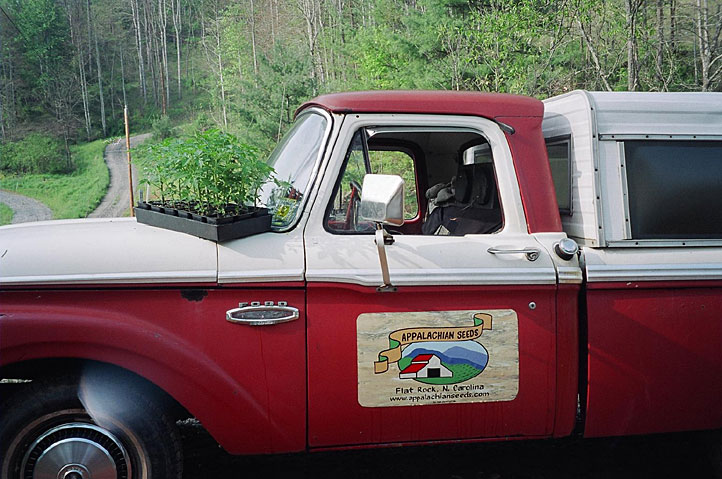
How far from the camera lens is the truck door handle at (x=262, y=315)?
2.69 metres

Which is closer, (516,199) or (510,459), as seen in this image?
(516,199)

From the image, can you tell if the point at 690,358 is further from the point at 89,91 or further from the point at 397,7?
the point at 89,91

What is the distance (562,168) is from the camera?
344 centimetres

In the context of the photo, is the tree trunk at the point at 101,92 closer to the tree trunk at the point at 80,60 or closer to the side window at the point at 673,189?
the tree trunk at the point at 80,60

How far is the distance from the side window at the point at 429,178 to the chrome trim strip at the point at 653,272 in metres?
0.53

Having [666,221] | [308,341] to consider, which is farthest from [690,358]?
[308,341]

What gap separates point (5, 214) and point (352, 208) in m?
32.5

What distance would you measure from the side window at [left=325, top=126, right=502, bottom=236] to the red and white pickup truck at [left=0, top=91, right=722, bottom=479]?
0.03 m

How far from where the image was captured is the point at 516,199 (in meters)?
3.05

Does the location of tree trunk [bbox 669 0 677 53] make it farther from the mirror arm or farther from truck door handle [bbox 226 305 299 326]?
truck door handle [bbox 226 305 299 326]

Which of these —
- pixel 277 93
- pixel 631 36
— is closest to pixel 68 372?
pixel 631 36

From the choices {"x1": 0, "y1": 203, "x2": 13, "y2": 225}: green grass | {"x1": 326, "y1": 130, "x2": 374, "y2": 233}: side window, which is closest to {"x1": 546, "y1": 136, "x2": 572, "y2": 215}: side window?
{"x1": 326, "y1": 130, "x2": 374, "y2": 233}: side window

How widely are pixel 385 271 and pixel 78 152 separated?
4598 cm

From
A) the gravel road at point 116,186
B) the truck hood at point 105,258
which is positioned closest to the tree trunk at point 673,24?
the truck hood at point 105,258
